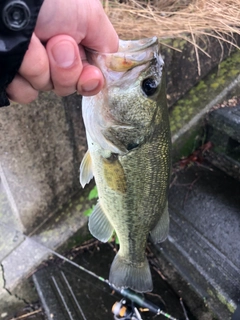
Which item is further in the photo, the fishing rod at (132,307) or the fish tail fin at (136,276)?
the fishing rod at (132,307)

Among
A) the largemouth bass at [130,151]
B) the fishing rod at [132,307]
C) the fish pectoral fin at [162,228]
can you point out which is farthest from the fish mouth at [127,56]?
the fishing rod at [132,307]

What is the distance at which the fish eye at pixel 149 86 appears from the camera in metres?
1.48

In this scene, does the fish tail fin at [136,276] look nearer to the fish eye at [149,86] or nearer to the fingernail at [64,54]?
the fish eye at [149,86]

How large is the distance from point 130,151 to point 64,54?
0.62 m

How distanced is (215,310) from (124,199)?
110cm

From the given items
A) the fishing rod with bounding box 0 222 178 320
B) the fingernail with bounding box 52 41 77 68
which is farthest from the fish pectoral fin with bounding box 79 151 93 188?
the fishing rod with bounding box 0 222 178 320

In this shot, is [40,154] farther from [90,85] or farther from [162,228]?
[90,85]

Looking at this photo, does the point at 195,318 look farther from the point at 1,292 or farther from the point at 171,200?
the point at 1,292

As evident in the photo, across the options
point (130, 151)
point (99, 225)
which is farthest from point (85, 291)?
point (130, 151)

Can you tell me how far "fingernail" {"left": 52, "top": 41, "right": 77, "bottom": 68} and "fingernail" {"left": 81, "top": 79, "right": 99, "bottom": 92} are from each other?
0.10 metres

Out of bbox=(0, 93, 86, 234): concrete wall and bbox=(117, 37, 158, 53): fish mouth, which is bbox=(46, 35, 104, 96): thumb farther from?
bbox=(0, 93, 86, 234): concrete wall

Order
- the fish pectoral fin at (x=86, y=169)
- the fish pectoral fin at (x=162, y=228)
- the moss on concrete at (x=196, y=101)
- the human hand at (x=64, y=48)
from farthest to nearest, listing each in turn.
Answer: the moss on concrete at (x=196, y=101)
the fish pectoral fin at (x=162, y=228)
the fish pectoral fin at (x=86, y=169)
the human hand at (x=64, y=48)

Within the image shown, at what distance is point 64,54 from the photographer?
1139 millimetres

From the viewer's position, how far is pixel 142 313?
246 centimetres
